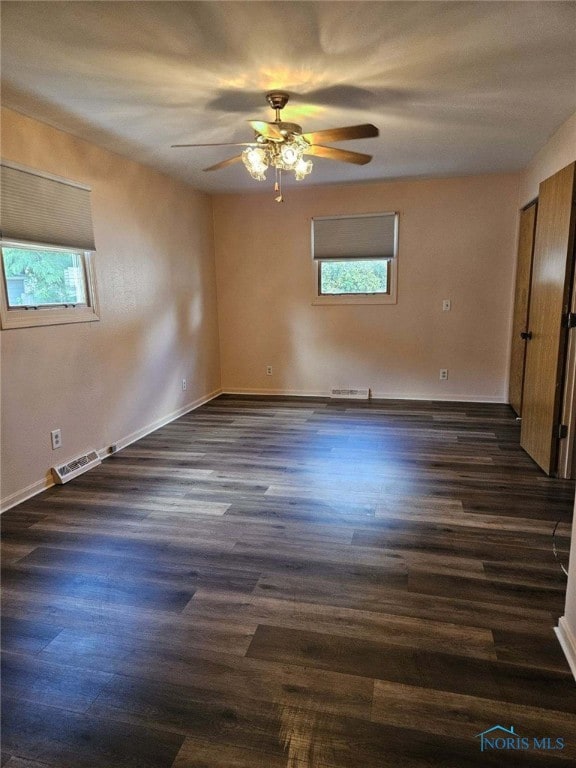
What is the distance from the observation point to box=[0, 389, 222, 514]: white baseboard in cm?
297

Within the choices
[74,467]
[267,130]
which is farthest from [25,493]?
[267,130]

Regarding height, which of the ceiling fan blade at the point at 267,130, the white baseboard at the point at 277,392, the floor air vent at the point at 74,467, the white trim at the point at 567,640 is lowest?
the white trim at the point at 567,640

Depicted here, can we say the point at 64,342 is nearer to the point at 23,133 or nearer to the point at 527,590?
the point at 23,133

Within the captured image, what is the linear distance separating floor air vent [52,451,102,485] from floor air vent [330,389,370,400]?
2987 millimetres

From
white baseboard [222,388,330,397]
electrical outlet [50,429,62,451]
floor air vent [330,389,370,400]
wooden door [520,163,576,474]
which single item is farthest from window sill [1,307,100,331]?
wooden door [520,163,576,474]

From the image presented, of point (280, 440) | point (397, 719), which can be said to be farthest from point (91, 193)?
point (397, 719)

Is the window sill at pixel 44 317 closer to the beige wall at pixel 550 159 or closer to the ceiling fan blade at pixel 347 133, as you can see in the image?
the ceiling fan blade at pixel 347 133

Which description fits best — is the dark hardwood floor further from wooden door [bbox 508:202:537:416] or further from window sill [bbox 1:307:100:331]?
wooden door [bbox 508:202:537:416]

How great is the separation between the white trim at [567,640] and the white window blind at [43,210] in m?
3.53

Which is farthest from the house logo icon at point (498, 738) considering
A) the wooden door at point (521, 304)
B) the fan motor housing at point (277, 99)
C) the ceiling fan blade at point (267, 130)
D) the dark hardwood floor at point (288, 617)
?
the wooden door at point (521, 304)

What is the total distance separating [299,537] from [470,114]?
297 centimetres

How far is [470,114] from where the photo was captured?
304 cm

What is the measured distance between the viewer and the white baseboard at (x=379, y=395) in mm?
5306

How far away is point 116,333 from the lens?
12.9 ft
